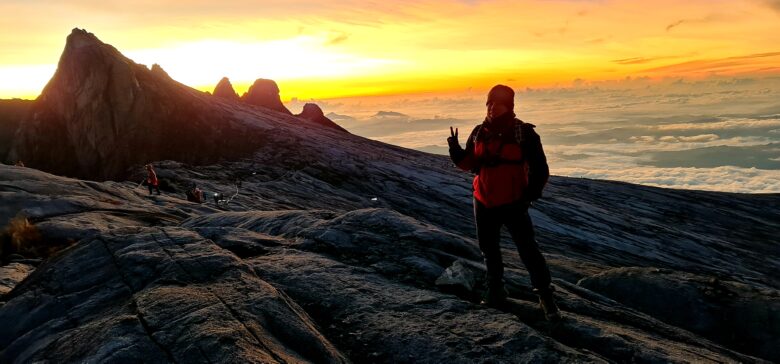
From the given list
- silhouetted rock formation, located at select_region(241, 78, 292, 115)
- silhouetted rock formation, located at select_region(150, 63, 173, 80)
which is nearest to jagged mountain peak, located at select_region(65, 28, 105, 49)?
silhouetted rock formation, located at select_region(150, 63, 173, 80)

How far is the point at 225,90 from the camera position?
12975 centimetres

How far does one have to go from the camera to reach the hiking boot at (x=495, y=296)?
8469 millimetres

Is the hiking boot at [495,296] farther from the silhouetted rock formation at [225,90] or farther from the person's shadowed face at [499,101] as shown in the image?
the silhouetted rock formation at [225,90]

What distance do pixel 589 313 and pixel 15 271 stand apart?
44.8 ft

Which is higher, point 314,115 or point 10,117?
point 10,117

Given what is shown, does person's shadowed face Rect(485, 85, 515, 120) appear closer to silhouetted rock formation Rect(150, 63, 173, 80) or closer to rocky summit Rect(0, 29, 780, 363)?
rocky summit Rect(0, 29, 780, 363)

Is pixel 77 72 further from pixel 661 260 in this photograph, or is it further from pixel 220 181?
pixel 661 260

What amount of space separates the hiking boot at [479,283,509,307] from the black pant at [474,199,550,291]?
92 millimetres

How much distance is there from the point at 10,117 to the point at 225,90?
1937 inches

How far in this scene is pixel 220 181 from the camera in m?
45.2

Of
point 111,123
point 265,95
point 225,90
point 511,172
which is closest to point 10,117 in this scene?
point 111,123

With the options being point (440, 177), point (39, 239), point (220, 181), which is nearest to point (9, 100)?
point (220, 181)

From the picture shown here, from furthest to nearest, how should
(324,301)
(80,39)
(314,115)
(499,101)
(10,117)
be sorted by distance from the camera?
(314,115) → (10,117) → (80,39) → (324,301) → (499,101)

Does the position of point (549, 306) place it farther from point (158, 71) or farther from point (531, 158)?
point (158, 71)
